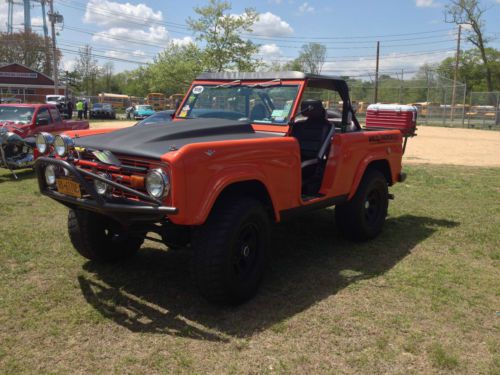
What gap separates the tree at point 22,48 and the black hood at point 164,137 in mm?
65235

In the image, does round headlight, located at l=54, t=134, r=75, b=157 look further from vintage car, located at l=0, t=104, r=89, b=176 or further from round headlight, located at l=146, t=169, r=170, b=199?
vintage car, located at l=0, t=104, r=89, b=176

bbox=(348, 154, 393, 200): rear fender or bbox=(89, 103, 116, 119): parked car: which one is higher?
bbox=(89, 103, 116, 119): parked car

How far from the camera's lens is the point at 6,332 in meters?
3.31

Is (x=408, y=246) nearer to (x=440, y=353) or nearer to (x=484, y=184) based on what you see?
(x=440, y=353)

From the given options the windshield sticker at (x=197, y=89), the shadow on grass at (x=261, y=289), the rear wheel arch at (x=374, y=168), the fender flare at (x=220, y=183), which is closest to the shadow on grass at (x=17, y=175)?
the shadow on grass at (x=261, y=289)

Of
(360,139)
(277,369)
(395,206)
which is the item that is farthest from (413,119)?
(277,369)

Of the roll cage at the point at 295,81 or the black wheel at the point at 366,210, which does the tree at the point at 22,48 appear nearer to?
the roll cage at the point at 295,81

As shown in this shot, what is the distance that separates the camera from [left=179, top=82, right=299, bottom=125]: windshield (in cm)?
459

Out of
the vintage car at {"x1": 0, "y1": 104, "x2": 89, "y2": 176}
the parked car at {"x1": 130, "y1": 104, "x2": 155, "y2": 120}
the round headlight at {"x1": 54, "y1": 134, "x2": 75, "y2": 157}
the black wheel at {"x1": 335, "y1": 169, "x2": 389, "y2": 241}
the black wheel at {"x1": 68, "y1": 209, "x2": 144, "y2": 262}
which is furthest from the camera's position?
the parked car at {"x1": 130, "y1": 104, "x2": 155, "y2": 120}

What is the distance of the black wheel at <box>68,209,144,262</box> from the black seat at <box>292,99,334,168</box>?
2.13 meters

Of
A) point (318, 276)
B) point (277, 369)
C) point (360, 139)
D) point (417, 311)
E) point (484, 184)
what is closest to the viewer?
point (277, 369)

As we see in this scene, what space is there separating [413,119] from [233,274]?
14.7 ft

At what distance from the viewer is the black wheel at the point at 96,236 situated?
4.31 metres

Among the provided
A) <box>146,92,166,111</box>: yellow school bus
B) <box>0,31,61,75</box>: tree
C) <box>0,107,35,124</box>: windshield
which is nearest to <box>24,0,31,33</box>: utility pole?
<box>0,31,61,75</box>: tree
